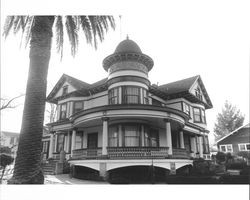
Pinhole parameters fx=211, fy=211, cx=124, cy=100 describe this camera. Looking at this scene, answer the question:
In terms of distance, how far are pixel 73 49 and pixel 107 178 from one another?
5.41 metres

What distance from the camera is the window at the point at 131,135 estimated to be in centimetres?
1082

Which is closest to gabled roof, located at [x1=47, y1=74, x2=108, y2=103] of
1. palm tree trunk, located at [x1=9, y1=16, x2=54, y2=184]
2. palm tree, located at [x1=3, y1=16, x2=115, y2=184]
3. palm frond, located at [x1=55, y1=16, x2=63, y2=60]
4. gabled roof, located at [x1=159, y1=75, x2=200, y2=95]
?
gabled roof, located at [x1=159, y1=75, x2=200, y2=95]

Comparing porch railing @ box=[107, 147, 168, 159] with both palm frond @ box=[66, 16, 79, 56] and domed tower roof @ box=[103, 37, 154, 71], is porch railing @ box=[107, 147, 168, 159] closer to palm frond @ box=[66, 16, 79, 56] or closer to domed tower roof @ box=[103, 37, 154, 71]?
palm frond @ box=[66, 16, 79, 56]

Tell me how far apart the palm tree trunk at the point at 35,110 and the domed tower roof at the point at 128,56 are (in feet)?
23.9

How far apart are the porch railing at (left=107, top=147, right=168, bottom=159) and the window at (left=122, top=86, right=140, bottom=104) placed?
3241 mm

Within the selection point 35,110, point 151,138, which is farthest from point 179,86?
point 35,110

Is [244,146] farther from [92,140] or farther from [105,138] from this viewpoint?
[105,138]

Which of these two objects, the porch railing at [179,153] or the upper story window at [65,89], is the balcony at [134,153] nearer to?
the porch railing at [179,153]

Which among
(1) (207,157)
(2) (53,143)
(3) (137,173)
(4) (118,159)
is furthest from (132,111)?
(1) (207,157)

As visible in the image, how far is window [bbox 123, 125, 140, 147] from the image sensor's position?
1082 centimetres

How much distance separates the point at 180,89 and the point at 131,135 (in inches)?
246

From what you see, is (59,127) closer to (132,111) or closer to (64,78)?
(64,78)

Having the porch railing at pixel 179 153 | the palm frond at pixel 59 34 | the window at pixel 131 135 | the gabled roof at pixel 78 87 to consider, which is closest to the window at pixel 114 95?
the gabled roof at pixel 78 87

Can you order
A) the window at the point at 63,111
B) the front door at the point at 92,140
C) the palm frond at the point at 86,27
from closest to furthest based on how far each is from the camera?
the palm frond at the point at 86,27, the front door at the point at 92,140, the window at the point at 63,111
